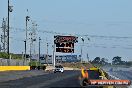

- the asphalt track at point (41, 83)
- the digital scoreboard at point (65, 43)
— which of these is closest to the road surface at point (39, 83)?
the asphalt track at point (41, 83)

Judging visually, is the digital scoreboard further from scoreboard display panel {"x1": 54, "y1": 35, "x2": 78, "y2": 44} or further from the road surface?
the road surface

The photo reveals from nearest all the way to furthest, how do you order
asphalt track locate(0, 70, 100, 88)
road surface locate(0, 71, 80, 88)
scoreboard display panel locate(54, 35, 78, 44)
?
1. asphalt track locate(0, 70, 100, 88)
2. road surface locate(0, 71, 80, 88)
3. scoreboard display panel locate(54, 35, 78, 44)

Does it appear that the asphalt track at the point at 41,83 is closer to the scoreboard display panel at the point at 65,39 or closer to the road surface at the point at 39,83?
the road surface at the point at 39,83

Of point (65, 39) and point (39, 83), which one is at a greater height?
point (65, 39)

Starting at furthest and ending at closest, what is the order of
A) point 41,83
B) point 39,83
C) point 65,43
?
point 41,83
point 39,83
point 65,43

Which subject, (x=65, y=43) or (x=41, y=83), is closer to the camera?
(x=65, y=43)

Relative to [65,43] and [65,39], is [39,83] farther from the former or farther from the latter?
[65,39]

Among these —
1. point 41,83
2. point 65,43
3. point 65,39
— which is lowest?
point 41,83

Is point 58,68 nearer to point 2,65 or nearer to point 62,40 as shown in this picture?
point 2,65

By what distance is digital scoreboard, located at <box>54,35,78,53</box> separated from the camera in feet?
133

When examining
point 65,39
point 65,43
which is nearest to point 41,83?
point 65,43

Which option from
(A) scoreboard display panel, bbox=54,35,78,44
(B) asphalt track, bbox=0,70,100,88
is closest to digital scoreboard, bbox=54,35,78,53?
(A) scoreboard display panel, bbox=54,35,78,44

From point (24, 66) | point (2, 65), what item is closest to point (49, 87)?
point (2, 65)

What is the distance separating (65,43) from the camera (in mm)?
40844
